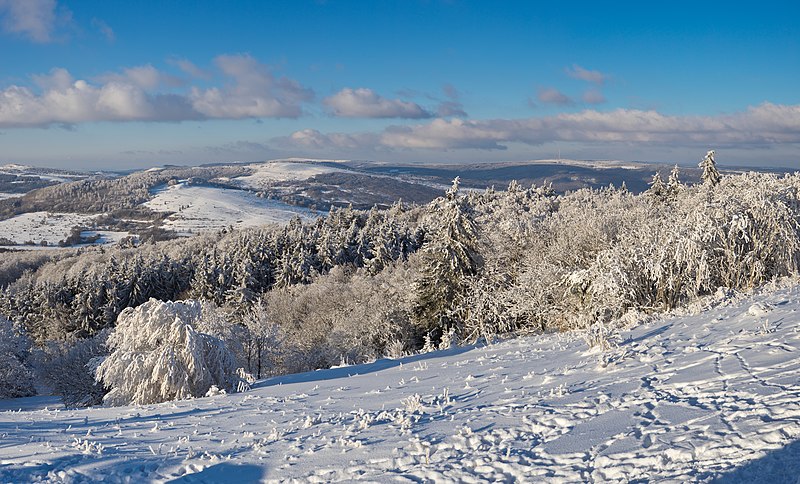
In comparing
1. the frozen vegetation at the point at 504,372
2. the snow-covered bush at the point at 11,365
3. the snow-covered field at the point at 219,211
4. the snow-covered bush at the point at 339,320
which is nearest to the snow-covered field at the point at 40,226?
the snow-covered field at the point at 219,211

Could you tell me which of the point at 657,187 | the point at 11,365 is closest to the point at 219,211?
the point at 11,365

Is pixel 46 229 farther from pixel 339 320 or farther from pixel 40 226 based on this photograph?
pixel 339 320

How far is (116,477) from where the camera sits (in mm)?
5668

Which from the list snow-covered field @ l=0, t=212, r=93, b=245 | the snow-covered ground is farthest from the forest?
snow-covered field @ l=0, t=212, r=93, b=245

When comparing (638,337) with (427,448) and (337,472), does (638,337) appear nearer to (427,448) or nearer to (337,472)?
(427,448)

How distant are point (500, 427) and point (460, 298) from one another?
743 inches

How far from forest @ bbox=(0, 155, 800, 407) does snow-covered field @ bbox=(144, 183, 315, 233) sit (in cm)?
9648

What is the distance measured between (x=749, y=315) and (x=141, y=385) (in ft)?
54.3

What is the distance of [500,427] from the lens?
6559mm

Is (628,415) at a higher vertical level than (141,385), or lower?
higher

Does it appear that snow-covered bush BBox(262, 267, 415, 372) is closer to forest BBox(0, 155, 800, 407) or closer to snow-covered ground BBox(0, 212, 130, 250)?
forest BBox(0, 155, 800, 407)

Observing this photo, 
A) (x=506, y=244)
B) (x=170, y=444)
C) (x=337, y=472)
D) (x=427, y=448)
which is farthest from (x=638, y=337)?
(x=506, y=244)

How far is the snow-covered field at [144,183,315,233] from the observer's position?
148875 millimetres

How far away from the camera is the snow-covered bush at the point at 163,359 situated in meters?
16.2
